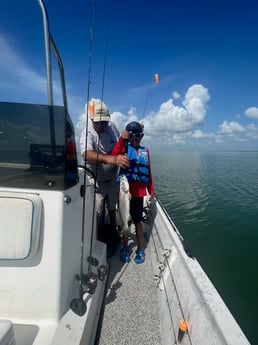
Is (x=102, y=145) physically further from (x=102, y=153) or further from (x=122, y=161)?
(x=122, y=161)

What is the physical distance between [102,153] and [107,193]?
69cm

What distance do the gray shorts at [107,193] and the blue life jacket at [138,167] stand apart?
41cm

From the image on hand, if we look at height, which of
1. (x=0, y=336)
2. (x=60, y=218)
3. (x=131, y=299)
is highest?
(x=60, y=218)

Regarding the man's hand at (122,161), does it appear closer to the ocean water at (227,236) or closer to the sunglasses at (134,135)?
the sunglasses at (134,135)

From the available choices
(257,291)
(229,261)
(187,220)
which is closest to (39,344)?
(257,291)

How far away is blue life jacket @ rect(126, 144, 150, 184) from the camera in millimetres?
3270

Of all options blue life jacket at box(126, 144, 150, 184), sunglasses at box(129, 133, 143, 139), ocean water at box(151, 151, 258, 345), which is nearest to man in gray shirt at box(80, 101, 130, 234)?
blue life jacket at box(126, 144, 150, 184)

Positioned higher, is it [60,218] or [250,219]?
[60,218]

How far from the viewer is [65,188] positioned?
164cm

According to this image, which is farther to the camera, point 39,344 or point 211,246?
point 211,246

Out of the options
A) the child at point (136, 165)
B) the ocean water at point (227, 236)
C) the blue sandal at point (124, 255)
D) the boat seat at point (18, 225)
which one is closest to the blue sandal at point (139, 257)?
the child at point (136, 165)

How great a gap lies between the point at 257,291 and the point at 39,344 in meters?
5.23

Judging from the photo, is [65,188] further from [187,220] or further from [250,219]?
[250,219]

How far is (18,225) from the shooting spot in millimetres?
1535
